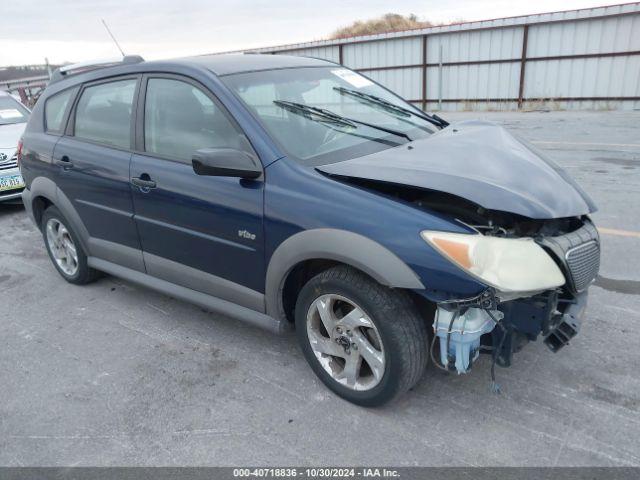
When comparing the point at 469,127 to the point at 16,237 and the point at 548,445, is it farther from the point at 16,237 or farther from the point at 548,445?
the point at 16,237

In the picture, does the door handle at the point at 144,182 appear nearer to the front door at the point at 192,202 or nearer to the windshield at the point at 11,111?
the front door at the point at 192,202

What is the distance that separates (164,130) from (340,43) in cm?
2027

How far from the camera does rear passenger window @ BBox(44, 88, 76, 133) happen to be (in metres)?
4.12

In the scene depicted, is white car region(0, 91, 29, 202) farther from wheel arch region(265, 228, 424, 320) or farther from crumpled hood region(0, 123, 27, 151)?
wheel arch region(265, 228, 424, 320)

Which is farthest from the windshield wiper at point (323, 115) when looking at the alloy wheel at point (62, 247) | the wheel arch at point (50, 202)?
the alloy wheel at point (62, 247)

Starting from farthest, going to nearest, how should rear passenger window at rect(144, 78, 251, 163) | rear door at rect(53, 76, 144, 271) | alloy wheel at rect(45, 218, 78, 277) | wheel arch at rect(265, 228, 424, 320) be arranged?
alloy wheel at rect(45, 218, 78, 277) → rear door at rect(53, 76, 144, 271) → rear passenger window at rect(144, 78, 251, 163) → wheel arch at rect(265, 228, 424, 320)

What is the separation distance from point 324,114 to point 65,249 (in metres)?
2.73

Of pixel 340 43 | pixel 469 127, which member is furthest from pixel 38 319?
pixel 340 43

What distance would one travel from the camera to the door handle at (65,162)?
12.7ft

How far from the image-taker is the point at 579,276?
2.39m

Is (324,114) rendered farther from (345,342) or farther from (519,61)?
(519,61)

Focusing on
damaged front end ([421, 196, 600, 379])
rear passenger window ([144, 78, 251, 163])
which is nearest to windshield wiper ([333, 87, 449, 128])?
rear passenger window ([144, 78, 251, 163])

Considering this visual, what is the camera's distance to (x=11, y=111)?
320 inches

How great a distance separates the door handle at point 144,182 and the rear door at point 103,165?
0.36ft
